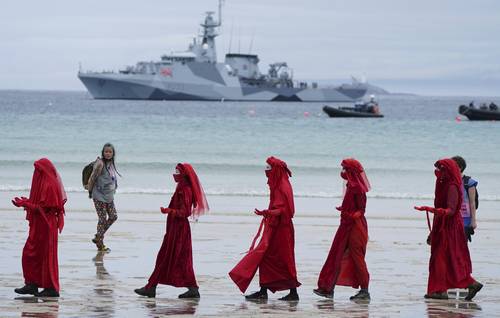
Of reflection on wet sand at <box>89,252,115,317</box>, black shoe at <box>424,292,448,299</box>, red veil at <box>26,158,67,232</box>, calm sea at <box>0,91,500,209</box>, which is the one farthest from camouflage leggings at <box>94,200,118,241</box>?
calm sea at <box>0,91,500,209</box>

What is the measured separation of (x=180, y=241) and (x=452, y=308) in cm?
216

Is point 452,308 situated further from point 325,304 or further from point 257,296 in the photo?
point 257,296

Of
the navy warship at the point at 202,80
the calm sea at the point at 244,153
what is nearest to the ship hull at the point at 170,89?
the navy warship at the point at 202,80

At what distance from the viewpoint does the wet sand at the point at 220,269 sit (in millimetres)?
8688

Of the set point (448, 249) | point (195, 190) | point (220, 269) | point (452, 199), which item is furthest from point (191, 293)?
point (452, 199)

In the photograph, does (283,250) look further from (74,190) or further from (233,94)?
(233,94)

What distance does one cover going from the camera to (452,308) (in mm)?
8984

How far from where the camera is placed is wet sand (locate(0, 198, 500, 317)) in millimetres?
8688

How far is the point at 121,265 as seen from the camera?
11109 millimetres

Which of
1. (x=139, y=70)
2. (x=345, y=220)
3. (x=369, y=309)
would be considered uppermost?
(x=139, y=70)

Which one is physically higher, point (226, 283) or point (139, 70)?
point (139, 70)

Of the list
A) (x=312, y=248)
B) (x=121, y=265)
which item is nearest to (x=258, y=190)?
(x=312, y=248)

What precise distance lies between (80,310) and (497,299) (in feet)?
11.2

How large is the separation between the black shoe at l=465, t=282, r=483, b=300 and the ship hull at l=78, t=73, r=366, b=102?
4835 inches
